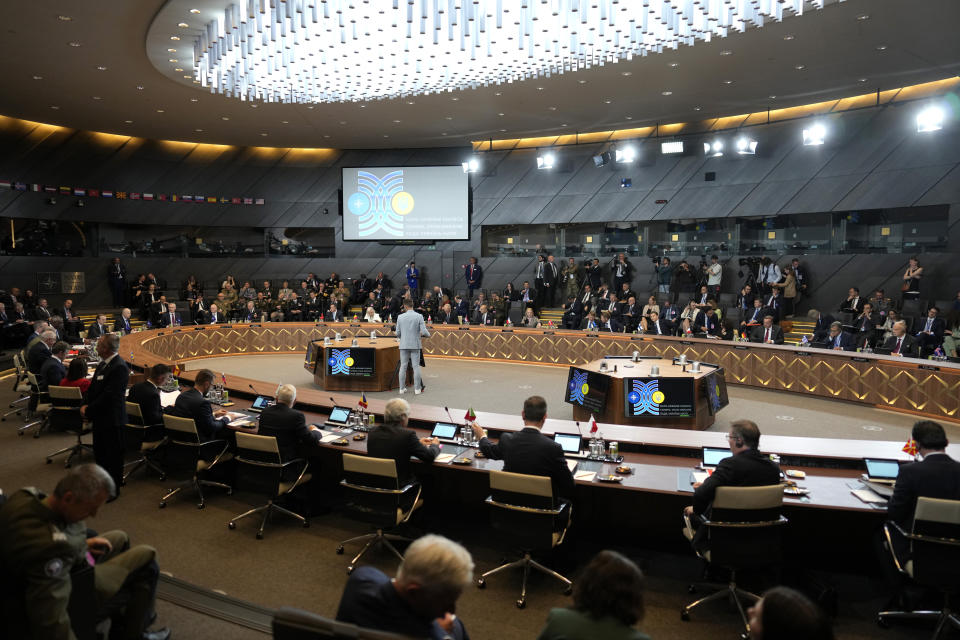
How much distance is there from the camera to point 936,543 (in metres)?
3.28

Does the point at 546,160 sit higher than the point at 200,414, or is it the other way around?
the point at 546,160

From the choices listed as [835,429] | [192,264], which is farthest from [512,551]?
[192,264]

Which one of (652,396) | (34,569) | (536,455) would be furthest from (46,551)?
(652,396)

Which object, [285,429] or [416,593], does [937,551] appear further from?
[285,429]

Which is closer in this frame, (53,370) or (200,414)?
Result: (200,414)

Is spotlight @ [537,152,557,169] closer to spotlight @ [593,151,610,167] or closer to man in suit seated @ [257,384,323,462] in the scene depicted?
spotlight @ [593,151,610,167]

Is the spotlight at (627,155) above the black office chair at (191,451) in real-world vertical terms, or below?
above

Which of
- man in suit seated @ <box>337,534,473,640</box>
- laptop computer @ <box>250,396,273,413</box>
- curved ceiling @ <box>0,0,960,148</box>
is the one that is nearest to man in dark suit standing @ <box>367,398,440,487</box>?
man in suit seated @ <box>337,534,473,640</box>

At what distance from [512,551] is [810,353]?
7820 mm

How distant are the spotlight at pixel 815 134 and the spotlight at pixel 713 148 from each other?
6.70 ft

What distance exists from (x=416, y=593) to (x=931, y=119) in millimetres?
14740

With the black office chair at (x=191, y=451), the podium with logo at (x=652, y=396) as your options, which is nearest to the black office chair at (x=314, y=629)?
the black office chair at (x=191, y=451)

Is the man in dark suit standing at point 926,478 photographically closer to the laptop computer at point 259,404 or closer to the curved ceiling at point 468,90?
the laptop computer at point 259,404

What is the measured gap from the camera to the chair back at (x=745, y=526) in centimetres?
349
